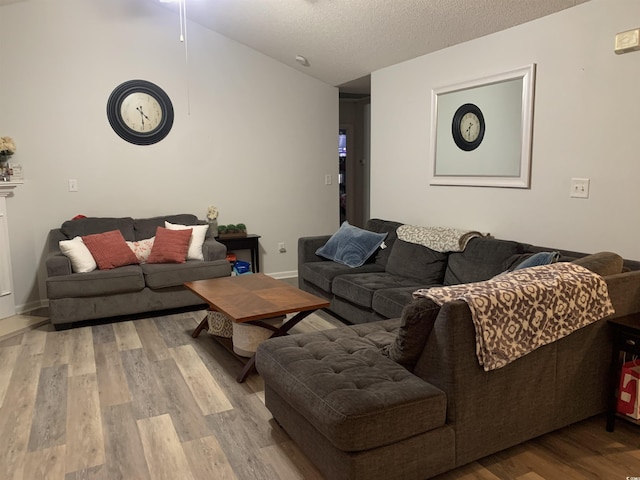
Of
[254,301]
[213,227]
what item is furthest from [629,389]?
[213,227]

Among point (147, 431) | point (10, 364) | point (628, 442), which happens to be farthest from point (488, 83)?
point (10, 364)

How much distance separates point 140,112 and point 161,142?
0.36 m

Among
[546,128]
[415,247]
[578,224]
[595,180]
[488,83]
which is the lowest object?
[415,247]

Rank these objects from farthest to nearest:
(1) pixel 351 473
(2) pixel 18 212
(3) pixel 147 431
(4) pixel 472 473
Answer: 1. (2) pixel 18 212
2. (3) pixel 147 431
3. (4) pixel 472 473
4. (1) pixel 351 473

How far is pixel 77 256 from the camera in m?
4.23

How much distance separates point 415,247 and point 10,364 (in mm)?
3086

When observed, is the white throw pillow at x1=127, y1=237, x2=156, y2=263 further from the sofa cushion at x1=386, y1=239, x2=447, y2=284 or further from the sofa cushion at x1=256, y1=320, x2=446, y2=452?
the sofa cushion at x1=256, y1=320, x2=446, y2=452

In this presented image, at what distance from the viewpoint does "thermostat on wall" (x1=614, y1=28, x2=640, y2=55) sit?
2.64m

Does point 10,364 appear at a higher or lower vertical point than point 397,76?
lower

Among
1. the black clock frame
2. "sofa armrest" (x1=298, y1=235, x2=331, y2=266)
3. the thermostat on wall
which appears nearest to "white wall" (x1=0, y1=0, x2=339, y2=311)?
"sofa armrest" (x1=298, y1=235, x2=331, y2=266)

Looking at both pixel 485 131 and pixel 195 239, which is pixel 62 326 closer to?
pixel 195 239

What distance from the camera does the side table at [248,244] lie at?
213 inches

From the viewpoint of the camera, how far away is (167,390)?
299 cm

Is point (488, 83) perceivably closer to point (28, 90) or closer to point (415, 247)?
point (415, 247)
